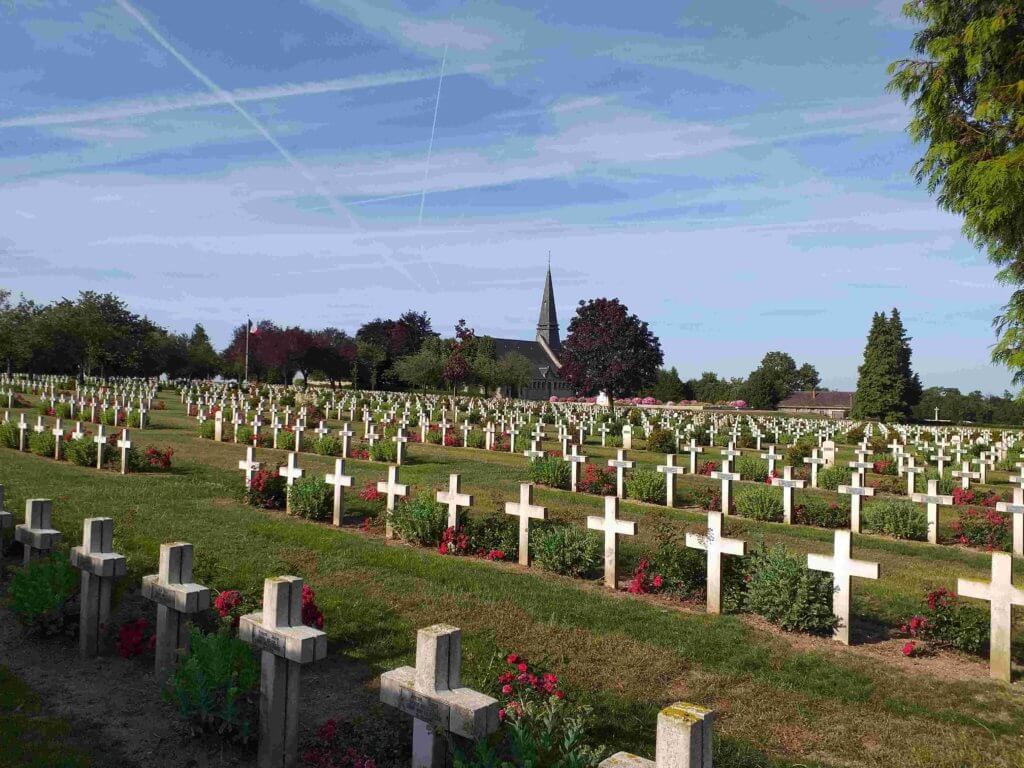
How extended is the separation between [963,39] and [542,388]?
303 ft

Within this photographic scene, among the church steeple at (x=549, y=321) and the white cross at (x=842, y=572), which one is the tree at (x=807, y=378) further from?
the white cross at (x=842, y=572)

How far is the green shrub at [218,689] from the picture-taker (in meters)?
4.13

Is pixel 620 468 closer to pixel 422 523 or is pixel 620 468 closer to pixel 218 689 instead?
pixel 422 523

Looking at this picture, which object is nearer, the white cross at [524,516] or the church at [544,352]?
the white cross at [524,516]

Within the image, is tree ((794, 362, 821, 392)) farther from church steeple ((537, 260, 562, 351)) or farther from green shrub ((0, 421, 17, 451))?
green shrub ((0, 421, 17, 451))

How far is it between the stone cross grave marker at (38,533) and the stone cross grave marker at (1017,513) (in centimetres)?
1167

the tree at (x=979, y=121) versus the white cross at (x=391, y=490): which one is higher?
the tree at (x=979, y=121)

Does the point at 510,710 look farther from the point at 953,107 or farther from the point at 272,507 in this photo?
the point at 953,107

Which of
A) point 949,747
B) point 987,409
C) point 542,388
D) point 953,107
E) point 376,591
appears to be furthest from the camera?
point 542,388

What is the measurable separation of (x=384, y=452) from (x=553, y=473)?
5.57 m

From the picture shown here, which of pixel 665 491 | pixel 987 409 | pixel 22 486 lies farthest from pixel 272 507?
pixel 987 409

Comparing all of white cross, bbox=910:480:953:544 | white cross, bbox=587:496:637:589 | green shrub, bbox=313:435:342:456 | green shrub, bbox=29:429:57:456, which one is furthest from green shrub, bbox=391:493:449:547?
green shrub, bbox=29:429:57:456

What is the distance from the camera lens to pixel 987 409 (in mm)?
80438

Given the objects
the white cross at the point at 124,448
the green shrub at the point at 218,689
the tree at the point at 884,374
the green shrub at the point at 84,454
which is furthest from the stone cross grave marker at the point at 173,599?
the tree at the point at 884,374
